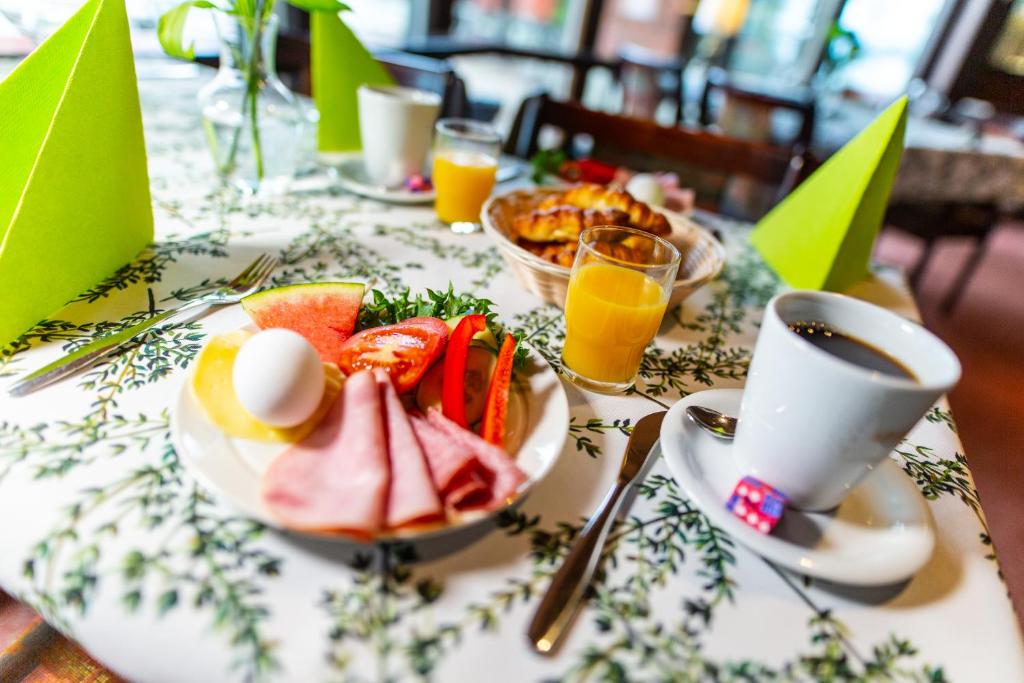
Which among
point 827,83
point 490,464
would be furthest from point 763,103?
point 490,464

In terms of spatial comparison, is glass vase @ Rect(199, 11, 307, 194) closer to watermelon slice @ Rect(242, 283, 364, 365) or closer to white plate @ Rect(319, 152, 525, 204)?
white plate @ Rect(319, 152, 525, 204)

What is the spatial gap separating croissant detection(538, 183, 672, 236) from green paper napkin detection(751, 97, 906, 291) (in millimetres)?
295

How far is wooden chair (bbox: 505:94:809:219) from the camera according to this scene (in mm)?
1510

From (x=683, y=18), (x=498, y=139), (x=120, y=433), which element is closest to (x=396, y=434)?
(x=120, y=433)

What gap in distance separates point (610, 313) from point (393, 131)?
71 centimetres

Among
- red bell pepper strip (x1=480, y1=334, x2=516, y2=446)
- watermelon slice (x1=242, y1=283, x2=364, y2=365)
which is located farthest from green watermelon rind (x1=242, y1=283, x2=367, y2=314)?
red bell pepper strip (x1=480, y1=334, x2=516, y2=446)

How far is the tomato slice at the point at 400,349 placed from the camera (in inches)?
23.7

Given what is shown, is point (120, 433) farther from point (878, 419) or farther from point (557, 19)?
point (557, 19)

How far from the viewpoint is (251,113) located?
107 cm

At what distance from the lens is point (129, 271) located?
32.1 inches

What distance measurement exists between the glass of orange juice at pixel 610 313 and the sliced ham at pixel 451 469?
26 centimetres

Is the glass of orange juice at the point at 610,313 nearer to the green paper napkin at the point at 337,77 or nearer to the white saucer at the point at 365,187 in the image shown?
the white saucer at the point at 365,187

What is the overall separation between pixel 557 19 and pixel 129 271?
518 cm

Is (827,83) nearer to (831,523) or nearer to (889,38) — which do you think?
(889,38)
